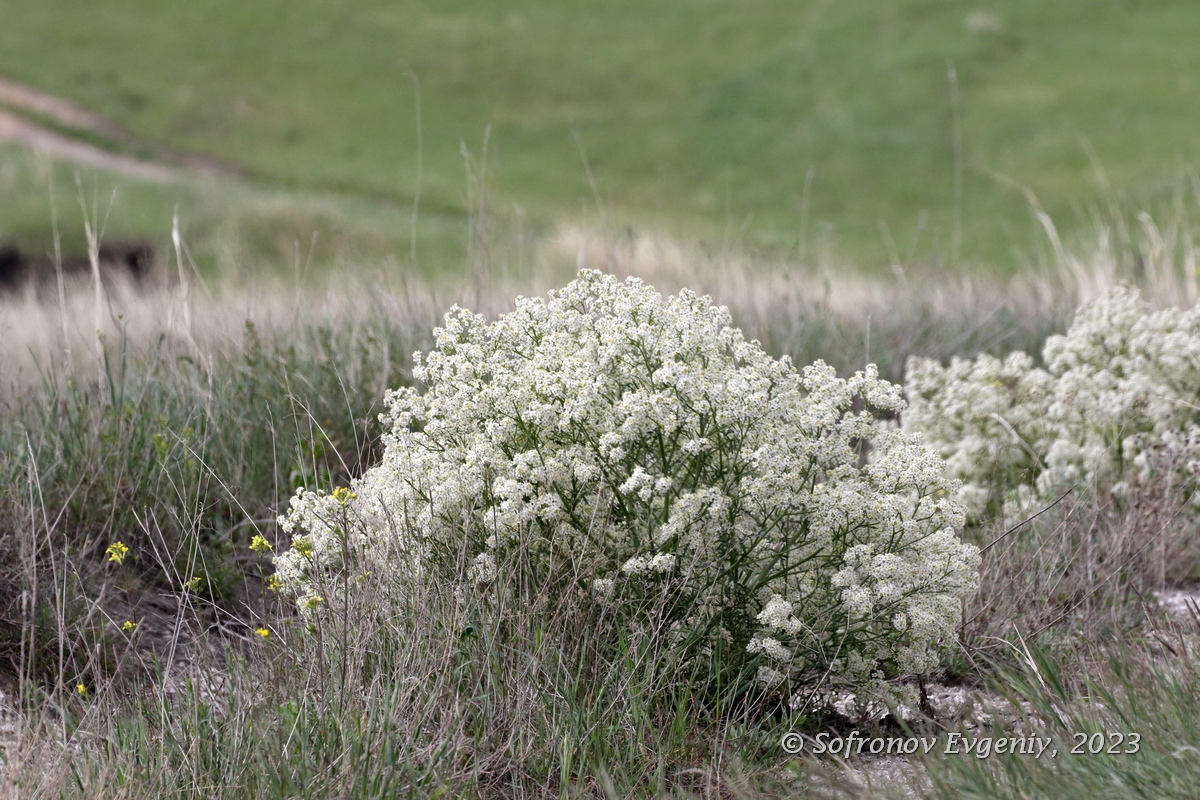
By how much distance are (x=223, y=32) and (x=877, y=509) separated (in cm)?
3263

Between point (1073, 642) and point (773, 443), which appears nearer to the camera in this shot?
point (773, 443)

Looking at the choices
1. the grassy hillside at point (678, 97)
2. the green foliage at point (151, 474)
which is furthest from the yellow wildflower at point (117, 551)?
the grassy hillside at point (678, 97)

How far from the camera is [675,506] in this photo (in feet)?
8.40

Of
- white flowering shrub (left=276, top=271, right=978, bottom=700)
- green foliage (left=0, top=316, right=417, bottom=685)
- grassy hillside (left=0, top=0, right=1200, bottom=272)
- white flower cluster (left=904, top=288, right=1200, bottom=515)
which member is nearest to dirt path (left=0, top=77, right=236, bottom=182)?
grassy hillside (left=0, top=0, right=1200, bottom=272)

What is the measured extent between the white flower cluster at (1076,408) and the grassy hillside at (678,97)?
14718mm

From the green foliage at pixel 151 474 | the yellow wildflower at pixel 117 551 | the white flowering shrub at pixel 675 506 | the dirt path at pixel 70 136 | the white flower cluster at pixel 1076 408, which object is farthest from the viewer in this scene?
the dirt path at pixel 70 136

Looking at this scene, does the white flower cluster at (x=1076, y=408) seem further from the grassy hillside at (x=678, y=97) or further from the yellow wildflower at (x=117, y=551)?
the grassy hillside at (x=678, y=97)

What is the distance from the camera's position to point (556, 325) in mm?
2936

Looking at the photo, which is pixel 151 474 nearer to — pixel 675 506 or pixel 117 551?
pixel 117 551

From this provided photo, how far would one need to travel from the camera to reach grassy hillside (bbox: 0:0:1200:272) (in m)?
22.5

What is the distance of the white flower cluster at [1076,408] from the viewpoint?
13.7 feet

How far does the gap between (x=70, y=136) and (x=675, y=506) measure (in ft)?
85.1

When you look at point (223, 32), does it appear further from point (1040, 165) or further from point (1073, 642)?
point (1073, 642)

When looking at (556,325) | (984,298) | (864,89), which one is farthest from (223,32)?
(556,325)
